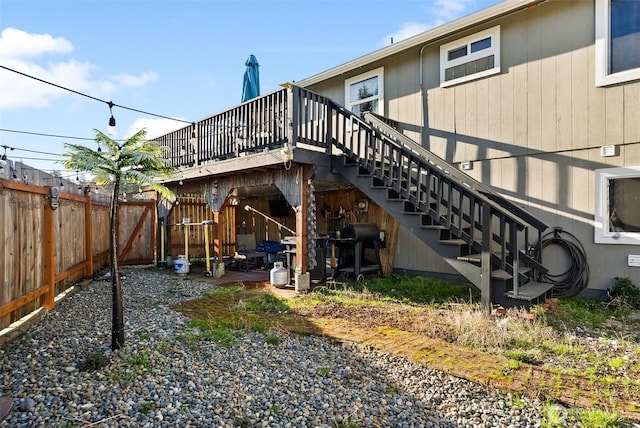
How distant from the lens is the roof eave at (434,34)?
6070 millimetres

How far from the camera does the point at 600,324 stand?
4.53 meters

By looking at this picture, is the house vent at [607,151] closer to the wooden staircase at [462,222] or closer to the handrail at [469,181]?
the handrail at [469,181]

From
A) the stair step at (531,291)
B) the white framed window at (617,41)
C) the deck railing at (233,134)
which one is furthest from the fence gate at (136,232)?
the white framed window at (617,41)

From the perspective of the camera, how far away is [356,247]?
291 inches

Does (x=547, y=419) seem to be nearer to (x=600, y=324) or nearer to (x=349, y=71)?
(x=600, y=324)

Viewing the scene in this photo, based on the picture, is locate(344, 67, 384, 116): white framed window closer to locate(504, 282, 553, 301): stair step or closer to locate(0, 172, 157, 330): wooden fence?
locate(504, 282, 553, 301): stair step

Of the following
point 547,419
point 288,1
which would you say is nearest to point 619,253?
point 547,419

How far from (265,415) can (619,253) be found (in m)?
5.65

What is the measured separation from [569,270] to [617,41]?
3471 mm

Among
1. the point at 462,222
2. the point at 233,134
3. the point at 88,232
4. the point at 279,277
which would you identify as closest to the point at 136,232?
the point at 88,232

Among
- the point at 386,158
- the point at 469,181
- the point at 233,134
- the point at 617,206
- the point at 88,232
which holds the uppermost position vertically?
the point at 233,134

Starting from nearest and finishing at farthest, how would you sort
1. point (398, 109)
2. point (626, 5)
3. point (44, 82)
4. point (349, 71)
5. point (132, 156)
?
point (132, 156) → point (626, 5) → point (44, 82) → point (398, 109) → point (349, 71)

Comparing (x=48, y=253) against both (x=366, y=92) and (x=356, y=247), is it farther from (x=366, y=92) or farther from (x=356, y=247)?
(x=366, y=92)

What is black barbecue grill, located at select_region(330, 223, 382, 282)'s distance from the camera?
7336 mm
